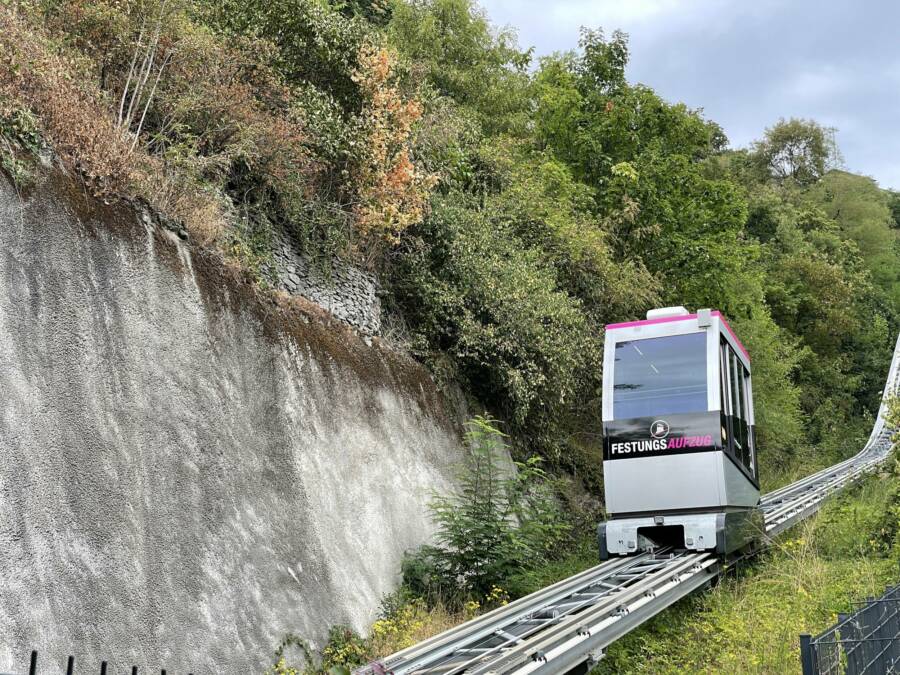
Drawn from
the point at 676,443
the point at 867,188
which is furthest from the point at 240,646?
the point at 867,188

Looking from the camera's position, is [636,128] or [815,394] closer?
[636,128]

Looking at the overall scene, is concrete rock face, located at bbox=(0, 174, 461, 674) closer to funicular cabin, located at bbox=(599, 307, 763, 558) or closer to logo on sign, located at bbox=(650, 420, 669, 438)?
funicular cabin, located at bbox=(599, 307, 763, 558)

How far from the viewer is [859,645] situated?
5.95 metres

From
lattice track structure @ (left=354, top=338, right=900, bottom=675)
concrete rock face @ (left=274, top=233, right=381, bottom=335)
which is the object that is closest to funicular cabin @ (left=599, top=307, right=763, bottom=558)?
lattice track structure @ (left=354, top=338, right=900, bottom=675)

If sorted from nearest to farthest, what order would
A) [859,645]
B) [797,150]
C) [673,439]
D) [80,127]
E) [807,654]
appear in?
[807,654] < [859,645] < [80,127] < [673,439] < [797,150]

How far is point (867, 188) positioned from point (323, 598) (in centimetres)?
6903

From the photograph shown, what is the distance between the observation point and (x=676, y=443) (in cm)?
1191

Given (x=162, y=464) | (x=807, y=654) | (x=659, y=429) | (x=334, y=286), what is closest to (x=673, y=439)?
(x=659, y=429)

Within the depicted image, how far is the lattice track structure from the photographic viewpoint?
6.79m

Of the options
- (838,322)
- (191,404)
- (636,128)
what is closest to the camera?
(191,404)

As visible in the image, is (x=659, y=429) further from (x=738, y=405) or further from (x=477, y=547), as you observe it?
(x=477, y=547)

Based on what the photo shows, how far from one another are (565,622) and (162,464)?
13.5 ft

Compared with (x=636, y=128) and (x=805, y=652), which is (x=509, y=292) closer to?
(x=805, y=652)

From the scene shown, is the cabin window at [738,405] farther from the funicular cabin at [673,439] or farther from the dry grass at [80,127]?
the dry grass at [80,127]
